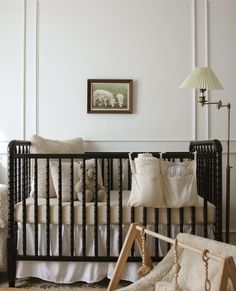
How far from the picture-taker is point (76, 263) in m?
2.31

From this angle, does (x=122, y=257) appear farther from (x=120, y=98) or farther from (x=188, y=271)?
(x=120, y=98)

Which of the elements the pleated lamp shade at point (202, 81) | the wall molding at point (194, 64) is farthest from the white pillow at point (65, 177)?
the wall molding at point (194, 64)

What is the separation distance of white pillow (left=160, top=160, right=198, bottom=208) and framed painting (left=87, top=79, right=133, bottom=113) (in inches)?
43.3

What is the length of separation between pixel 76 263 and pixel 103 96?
58.4 inches

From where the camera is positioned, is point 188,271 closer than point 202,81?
Yes

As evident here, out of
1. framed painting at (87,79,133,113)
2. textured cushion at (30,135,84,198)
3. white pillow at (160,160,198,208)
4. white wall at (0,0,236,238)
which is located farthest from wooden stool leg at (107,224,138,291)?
framed painting at (87,79,133,113)

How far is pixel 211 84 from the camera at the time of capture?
8.52ft

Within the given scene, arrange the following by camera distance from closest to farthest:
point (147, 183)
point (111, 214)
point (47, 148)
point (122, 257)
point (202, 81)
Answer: point (122, 257)
point (147, 183)
point (111, 214)
point (202, 81)
point (47, 148)

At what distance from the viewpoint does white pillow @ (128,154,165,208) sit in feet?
6.92

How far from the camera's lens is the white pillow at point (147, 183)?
2109mm

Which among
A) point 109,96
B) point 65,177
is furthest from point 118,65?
point 65,177

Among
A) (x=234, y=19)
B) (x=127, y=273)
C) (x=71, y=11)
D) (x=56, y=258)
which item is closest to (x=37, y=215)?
(x=56, y=258)

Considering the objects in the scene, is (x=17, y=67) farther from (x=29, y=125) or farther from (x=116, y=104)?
(x=116, y=104)

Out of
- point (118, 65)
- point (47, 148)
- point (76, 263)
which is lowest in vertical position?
point (76, 263)
